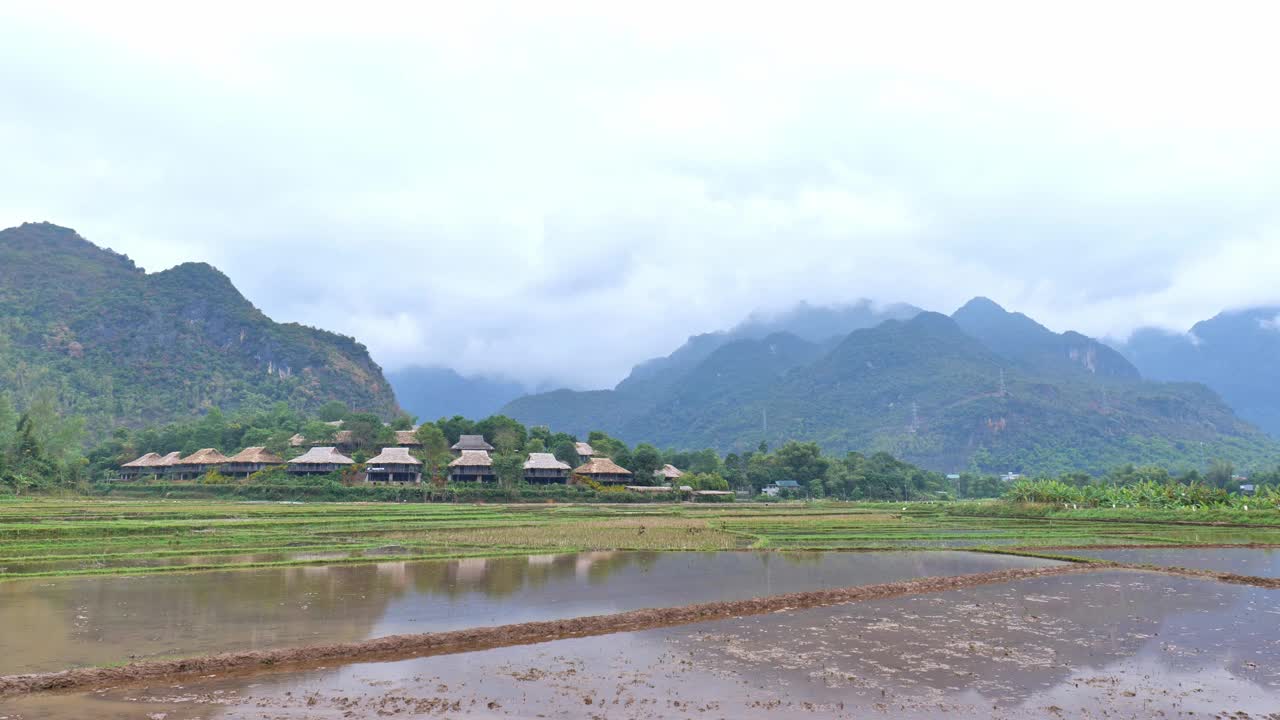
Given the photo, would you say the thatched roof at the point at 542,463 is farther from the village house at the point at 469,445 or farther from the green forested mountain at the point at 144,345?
the green forested mountain at the point at 144,345

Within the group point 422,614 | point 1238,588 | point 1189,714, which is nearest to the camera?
point 1189,714

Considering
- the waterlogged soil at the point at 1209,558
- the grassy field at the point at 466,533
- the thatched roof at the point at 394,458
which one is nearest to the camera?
the grassy field at the point at 466,533

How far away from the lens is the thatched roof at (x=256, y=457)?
72312 mm

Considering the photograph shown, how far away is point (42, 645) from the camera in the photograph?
42.0 ft

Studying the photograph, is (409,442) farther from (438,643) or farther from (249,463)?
(438,643)

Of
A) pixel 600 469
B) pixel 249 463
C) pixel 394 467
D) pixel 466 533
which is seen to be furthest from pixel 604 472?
pixel 466 533

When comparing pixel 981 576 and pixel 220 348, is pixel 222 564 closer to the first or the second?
pixel 981 576

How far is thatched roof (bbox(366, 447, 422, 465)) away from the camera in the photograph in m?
72.0

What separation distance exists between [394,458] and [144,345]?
110 metres

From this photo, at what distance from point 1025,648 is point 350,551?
72.8 ft

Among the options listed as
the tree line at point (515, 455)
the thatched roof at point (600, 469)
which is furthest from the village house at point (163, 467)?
the thatched roof at point (600, 469)

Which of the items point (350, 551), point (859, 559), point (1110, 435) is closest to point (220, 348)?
point (350, 551)

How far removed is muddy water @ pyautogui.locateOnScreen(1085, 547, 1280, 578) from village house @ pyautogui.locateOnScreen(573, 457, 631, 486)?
166 ft

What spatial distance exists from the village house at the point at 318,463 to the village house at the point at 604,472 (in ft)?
75.5
